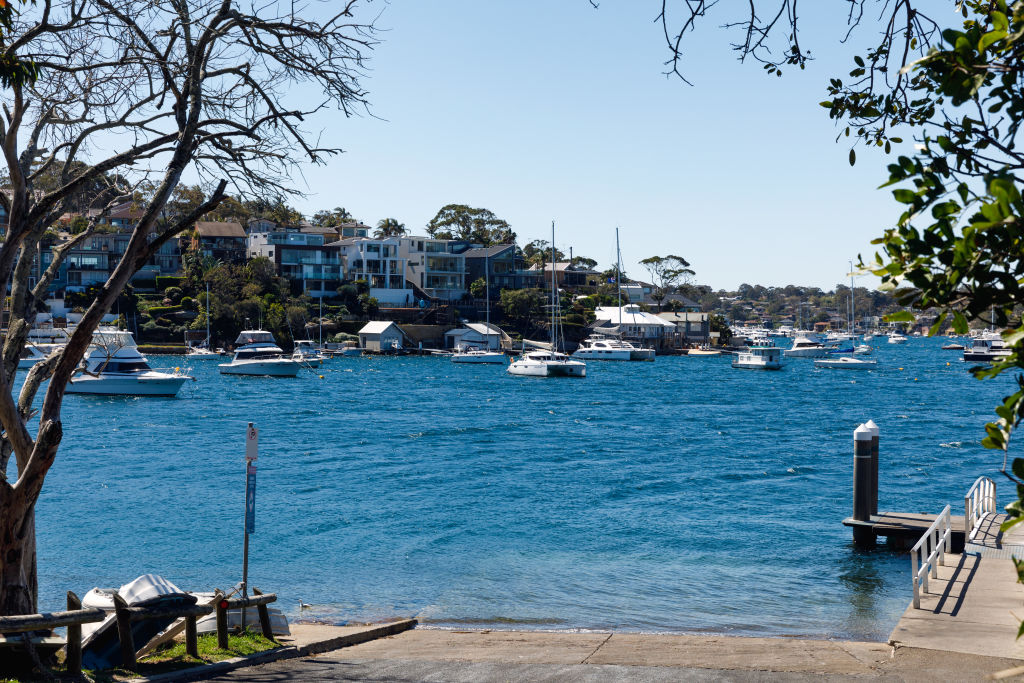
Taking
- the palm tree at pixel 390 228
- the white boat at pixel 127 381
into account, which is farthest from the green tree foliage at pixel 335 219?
the white boat at pixel 127 381

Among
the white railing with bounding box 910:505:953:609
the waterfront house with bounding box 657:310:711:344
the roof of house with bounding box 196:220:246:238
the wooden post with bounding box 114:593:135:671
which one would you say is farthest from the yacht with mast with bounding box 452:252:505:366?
the wooden post with bounding box 114:593:135:671

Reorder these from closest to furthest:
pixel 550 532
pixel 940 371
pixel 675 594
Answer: pixel 675 594
pixel 550 532
pixel 940 371

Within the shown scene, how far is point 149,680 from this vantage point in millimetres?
9586

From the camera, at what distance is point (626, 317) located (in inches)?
5389

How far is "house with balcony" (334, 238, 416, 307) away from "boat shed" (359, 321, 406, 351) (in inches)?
345

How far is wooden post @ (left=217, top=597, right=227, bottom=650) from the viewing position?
439 inches

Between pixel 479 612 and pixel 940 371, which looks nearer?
pixel 479 612

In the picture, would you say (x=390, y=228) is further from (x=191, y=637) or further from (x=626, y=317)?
(x=191, y=637)

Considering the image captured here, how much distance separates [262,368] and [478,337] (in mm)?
38993

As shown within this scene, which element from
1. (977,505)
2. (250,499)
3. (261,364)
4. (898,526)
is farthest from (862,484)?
(261,364)

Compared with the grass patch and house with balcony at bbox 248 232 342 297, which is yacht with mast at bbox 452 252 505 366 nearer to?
house with balcony at bbox 248 232 342 297

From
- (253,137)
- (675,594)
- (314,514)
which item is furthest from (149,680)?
(314,514)

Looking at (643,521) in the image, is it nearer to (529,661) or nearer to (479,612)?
(479,612)

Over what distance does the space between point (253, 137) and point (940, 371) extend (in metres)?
120
